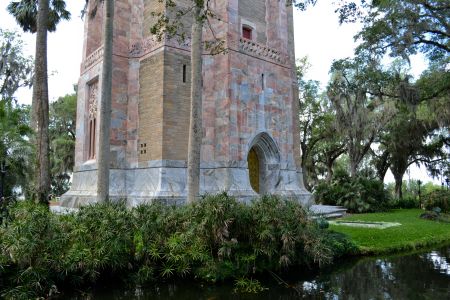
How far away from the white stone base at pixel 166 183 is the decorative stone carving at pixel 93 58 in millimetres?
4756

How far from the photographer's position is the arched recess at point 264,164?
1731 cm

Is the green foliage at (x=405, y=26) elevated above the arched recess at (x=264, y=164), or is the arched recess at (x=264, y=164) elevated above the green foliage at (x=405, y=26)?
the green foliage at (x=405, y=26)

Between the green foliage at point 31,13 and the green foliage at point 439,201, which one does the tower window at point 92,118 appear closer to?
the green foliage at point 31,13

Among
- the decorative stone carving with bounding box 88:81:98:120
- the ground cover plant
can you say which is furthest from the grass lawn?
the decorative stone carving with bounding box 88:81:98:120

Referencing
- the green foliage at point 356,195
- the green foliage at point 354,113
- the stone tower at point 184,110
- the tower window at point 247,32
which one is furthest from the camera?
the green foliage at point 354,113

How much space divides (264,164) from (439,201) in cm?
1180

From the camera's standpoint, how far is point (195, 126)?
A: 10711mm

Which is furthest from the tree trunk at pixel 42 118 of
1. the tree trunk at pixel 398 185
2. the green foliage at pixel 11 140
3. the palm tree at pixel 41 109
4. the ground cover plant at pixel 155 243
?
the tree trunk at pixel 398 185

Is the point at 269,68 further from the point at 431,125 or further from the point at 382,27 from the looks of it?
the point at 431,125

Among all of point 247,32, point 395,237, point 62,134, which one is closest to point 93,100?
point 247,32

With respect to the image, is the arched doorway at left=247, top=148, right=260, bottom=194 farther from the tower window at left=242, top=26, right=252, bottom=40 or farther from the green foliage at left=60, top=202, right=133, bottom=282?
the green foliage at left=60, top=202, right=133, bottom=282

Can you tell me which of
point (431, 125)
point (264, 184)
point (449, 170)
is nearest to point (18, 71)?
point (264, 184)

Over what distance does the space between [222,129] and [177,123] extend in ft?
6.01

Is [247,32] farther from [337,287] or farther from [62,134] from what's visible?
[62,134]
